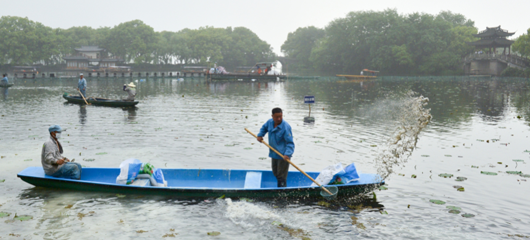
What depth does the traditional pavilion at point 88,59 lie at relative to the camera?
93000 millimetres

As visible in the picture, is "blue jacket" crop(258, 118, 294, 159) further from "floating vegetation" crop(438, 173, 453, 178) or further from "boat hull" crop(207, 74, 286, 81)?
"boat hull" crop(207, 74, 286, 81)

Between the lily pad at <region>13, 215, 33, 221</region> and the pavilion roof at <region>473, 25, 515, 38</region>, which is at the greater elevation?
the pavilion roof at <region>473, 25, 515, 38</region>


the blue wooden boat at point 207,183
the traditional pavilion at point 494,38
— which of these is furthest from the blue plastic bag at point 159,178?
the traditional pavilion at point 494,38

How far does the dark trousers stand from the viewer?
966cm

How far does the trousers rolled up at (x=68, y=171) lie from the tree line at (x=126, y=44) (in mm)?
86640

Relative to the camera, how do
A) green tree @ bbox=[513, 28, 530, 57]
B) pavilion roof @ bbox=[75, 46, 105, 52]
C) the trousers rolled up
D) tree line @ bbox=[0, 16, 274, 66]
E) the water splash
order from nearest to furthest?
the trousers rolled up → the water splash → green tree @ bbox=[513, 28, 530, 57] → tree line @ bbox=[0, 16, 274, 66] → pavilion roof @ bbox=[75, 46, 105, 52]

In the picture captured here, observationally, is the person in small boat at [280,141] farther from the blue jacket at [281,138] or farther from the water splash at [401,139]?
the water splash at [401,139]

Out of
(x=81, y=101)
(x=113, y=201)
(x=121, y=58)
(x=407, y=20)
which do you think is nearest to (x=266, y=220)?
(x=113, y=201)

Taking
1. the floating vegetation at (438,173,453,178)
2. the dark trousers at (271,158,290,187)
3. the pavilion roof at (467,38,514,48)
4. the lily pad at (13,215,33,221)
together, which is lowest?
the lily pad at (13,215,33,221)

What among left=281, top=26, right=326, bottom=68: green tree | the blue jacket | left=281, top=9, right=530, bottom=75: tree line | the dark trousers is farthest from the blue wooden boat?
left=281, top=26, right=326, bottom=68: green tree

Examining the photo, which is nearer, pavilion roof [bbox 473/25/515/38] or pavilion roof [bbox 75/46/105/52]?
pavilion roof [bbox 473/25/515/38]

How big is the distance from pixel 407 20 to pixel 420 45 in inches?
331

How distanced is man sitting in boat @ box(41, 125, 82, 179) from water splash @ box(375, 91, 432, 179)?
791 centimetres

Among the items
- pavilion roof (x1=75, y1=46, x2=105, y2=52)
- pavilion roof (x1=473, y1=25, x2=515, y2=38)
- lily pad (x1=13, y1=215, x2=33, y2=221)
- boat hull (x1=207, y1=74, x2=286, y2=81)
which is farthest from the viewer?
pavilion roof (x1=75, y1=46, x2=105, y2=52)
